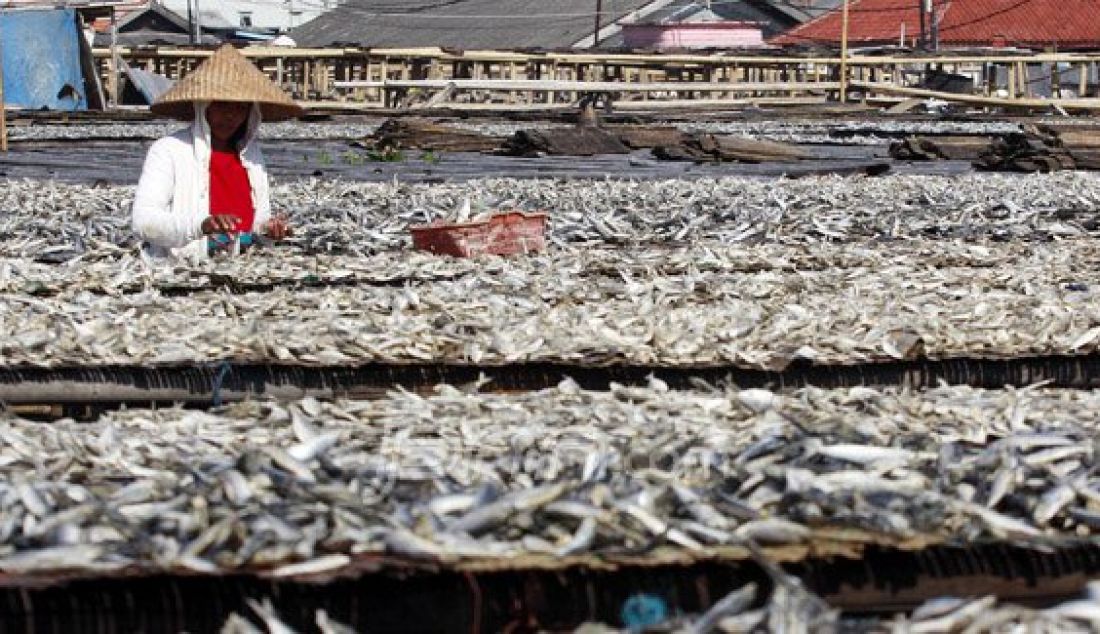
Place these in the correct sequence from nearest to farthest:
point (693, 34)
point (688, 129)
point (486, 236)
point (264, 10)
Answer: point (486, 236) < point (688, 129) < point (693, 34) < point (264, 10)

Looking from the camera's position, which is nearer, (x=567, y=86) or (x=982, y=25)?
(x=567, y=86)

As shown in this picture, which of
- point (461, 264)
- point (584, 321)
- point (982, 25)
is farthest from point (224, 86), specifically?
point (982, 25)

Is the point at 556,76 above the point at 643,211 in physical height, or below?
above

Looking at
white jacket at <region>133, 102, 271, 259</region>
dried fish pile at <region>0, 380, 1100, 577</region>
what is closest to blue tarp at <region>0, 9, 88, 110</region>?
white jacket at <region>133, 102, 271, 259</region>

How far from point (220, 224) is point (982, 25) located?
4659 cm

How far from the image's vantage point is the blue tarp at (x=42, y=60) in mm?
25484

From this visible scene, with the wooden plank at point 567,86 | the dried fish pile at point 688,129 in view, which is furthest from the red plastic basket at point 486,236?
the wooden plank at point 567,86

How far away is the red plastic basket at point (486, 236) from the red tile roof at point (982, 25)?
Result: 133ft

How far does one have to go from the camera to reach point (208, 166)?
7395mm

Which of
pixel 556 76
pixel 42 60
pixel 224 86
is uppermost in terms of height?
pixel 42 60

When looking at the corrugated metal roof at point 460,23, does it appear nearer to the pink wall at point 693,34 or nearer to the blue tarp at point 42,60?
the pink wall at point 693,34

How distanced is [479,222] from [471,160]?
6908mm

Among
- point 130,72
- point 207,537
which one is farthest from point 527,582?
point 130,72

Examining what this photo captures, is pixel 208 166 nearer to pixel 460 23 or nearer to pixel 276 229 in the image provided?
pixel 276 229
